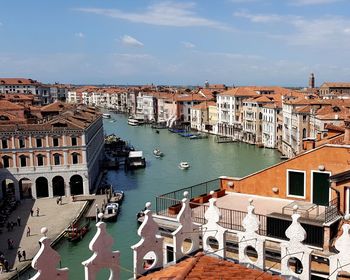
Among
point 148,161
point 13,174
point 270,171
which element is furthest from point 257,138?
point 270,171

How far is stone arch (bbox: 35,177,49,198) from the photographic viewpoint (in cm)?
2753

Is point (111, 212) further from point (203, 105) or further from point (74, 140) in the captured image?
point (203, 105)

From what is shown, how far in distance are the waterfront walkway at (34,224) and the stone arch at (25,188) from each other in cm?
81

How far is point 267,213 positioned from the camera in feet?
29.8

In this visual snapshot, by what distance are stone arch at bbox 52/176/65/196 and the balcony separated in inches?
720

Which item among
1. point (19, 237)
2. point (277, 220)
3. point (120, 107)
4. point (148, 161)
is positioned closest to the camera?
point (277, 220)

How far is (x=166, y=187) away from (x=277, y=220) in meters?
24.1

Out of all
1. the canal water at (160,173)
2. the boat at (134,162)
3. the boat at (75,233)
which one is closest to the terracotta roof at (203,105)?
the canal water at (160,173)

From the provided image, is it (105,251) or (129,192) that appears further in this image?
(129,192)

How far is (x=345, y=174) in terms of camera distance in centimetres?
852

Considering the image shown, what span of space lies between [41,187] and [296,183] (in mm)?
21188

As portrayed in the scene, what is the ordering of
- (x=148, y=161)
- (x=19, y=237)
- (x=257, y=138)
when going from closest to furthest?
(x=19, y=237) → (x=148, y=161) → (x=257, y=138)

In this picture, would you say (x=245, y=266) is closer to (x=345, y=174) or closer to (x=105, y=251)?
(x=105, y=251)

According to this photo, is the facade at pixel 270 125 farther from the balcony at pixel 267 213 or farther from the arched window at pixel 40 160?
the balcony at pixel 267 213
